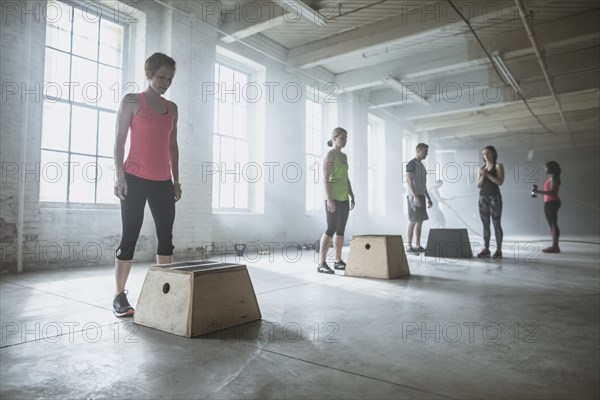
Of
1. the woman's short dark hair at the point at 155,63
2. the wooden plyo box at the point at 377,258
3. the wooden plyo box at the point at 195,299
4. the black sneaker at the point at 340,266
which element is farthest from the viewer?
the black sneaker at the point at 340,266

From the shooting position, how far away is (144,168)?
2299 mm

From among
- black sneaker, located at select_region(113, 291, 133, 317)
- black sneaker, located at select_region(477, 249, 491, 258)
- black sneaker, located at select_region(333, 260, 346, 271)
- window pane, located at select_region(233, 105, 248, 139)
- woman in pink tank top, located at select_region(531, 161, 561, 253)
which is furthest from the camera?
window pane, located at select_region(233, 105, 248, 139)

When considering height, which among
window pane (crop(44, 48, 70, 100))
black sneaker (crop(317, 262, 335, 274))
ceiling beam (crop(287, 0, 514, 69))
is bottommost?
black sneaker (crop(317, 262, 335, 274))

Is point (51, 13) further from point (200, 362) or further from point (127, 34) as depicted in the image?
point (200, 362)

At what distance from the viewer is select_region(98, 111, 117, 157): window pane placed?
498 cm

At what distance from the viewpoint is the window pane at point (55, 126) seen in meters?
4.44

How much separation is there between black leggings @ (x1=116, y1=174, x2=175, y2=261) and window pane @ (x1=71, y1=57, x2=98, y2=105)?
3.19 m

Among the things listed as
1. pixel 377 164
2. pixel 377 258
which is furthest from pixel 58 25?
pixel 377 164

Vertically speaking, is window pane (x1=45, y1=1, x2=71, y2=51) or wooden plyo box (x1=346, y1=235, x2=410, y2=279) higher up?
window pane (x1=45, y1=1, x2=71, y2=51)

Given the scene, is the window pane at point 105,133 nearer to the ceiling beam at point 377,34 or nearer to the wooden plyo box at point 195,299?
the wooden plyo box at point 195,299

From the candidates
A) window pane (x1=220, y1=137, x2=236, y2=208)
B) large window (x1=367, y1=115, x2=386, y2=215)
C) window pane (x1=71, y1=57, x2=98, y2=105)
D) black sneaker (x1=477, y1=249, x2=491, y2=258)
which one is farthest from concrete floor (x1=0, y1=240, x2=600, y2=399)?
large window (x1=367, y1=115, x2=386, y2=215)

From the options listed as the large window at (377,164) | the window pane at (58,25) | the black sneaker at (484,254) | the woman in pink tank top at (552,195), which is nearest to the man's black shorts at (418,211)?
the black sneaker at (484,254)

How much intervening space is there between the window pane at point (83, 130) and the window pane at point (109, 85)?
8.3 inches

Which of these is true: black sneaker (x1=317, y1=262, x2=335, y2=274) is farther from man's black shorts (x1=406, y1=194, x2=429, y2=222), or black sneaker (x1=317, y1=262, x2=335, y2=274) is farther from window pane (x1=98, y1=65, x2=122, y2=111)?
window pane (x1=98, y1=65, x2=122, y2=111)
